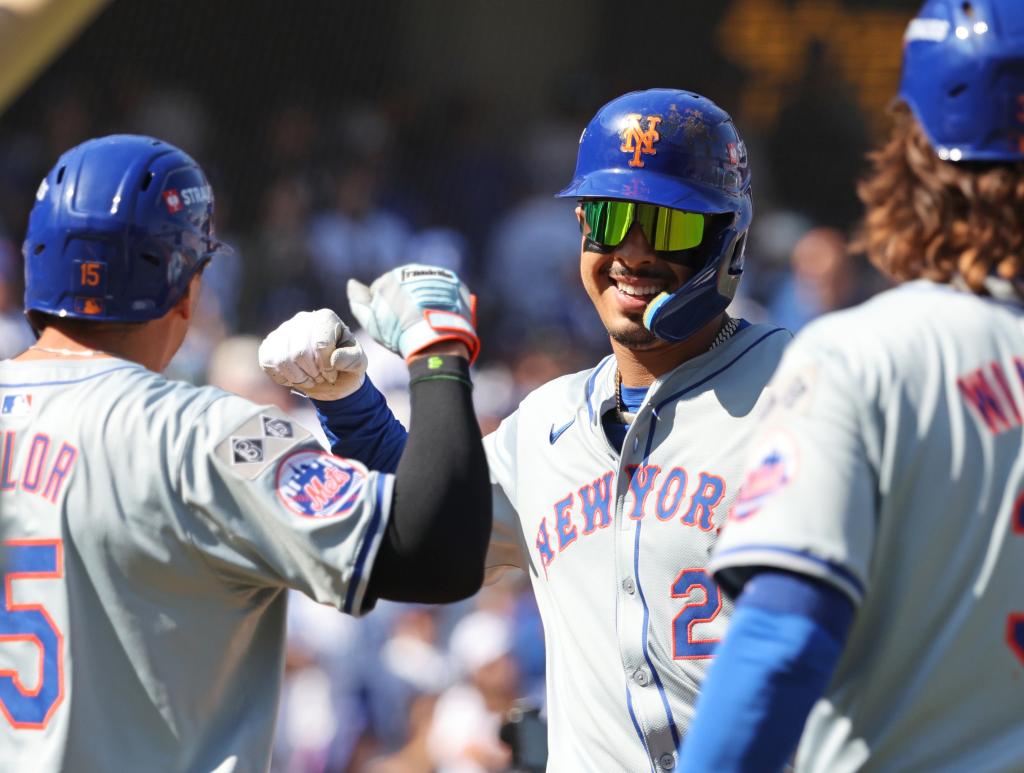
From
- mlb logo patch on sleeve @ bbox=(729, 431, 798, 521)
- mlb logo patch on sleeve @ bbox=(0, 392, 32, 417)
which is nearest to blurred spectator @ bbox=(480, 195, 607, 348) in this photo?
mlb logo patch on sleeve @ bbox=(0, 392, 32, 417)

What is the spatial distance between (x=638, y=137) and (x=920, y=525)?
5.27 feet

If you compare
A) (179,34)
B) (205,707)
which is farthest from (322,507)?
(179,34)

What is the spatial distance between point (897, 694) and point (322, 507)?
963 millimetres

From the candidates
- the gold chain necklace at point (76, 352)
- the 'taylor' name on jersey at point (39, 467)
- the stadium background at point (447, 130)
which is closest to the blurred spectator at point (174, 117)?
the stadium background at point (447, 130)

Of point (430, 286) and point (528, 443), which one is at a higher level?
point (430, 286)

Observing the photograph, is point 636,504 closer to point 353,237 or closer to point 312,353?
point 312,353

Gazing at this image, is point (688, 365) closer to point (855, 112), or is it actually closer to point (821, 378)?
point (821, 378)

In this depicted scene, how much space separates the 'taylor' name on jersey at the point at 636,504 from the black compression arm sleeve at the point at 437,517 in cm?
66

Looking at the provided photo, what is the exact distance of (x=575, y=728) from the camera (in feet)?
10.3

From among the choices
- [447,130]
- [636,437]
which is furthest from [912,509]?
[447,130]

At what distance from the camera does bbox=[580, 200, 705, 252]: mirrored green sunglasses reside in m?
3.25

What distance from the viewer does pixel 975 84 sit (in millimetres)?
1982

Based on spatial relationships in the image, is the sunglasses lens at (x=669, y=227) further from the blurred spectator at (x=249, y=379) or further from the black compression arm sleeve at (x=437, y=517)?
the blurred spectator at (x=249, y=379)

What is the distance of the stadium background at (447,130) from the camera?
393 inches
